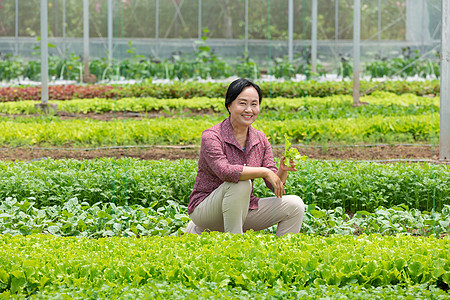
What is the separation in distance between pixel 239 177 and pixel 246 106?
476mm

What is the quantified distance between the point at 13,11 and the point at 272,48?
31.8 feet

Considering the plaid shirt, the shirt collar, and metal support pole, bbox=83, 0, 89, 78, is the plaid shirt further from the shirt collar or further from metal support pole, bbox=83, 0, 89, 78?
metal support pole, bbox=83, 0, 89, 78

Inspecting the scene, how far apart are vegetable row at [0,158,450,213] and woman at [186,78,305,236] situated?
1392 millimetres

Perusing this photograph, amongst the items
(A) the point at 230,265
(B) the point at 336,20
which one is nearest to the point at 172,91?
(B) the point at 336,20

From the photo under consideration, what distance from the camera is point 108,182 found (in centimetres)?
574

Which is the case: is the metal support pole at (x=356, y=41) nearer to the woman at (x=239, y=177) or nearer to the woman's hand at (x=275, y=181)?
the woman at (x=239, y=177)

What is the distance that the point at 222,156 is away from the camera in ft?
12.9

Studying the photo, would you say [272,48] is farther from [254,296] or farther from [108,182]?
[254,296]

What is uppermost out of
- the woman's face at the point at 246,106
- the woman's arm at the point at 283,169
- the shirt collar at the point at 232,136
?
the woman's face at the point at 246,106

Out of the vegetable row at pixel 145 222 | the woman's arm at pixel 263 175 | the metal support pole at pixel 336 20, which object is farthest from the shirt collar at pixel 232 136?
the metal support pole at pixel 336 20

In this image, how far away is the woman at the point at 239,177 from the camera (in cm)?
386

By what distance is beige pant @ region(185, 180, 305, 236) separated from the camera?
3859mm

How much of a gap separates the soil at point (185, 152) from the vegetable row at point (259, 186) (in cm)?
191

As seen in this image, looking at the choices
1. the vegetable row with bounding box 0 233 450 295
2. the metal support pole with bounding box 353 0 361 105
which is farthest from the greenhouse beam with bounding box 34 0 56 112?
the vegetable row with bounding box 0 233 450 295
